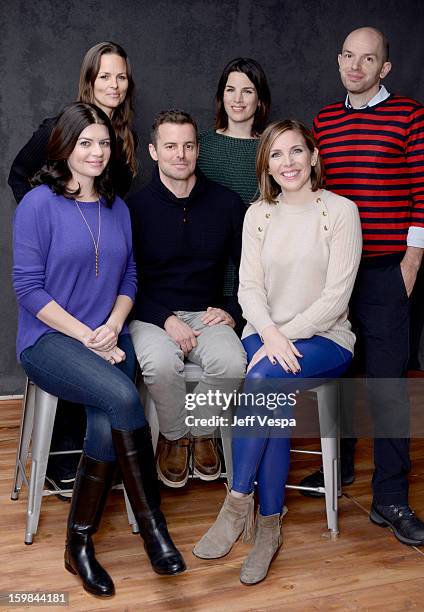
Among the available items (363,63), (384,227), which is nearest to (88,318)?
(384,227)

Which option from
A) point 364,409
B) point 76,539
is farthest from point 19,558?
point 364,409

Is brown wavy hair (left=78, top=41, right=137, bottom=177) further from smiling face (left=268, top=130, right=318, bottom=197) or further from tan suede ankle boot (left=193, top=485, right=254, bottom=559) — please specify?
tan suede ankle boot (left=193, top=485, right=254, bottom=559)

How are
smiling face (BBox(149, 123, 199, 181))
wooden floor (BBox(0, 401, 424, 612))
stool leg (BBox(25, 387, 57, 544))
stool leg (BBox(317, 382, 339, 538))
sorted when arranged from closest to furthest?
wooden floor (BBox(0, 401, 424, 612))
stool leg (BBox(25, 387, 57, 544))
stool leg (BBox(317, 382, 339, 538))
smiling face (BBox(149, 123, 199, 181))

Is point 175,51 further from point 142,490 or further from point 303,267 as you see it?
point 142,490

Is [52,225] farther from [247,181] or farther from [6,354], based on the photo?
[6,354]

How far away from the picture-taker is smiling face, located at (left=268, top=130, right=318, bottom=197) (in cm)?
244

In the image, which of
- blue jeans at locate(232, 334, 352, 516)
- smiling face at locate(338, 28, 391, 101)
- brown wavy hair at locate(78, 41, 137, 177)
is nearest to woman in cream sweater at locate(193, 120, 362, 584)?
blue jeans at locate(232, 334, 352, 516)

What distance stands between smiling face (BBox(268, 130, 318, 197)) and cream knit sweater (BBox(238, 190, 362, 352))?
76 mm

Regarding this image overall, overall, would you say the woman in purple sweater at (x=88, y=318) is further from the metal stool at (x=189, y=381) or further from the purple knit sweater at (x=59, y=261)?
the metal stool at (x=189, y=381)

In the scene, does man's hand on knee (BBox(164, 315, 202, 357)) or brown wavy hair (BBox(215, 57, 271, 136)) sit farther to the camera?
brown wavy hair (BBox(215, 57, 271, 136))

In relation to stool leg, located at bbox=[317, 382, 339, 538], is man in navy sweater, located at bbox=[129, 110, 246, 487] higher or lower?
higher

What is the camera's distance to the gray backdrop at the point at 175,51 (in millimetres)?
3555

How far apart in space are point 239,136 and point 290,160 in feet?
1.94

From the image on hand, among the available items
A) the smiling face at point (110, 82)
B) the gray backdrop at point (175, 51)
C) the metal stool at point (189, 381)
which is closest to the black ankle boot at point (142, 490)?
the metal stool at point (189, 381)
